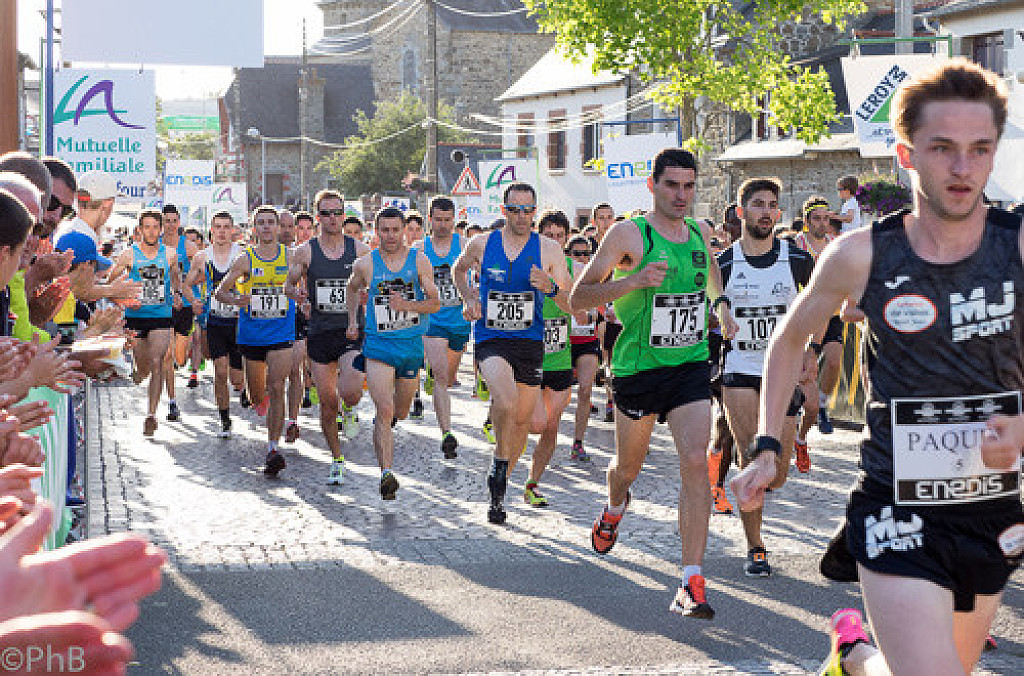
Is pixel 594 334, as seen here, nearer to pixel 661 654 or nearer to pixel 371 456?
pixel 371 456

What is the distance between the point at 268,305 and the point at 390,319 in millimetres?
2129

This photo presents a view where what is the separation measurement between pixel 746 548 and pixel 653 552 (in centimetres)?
56

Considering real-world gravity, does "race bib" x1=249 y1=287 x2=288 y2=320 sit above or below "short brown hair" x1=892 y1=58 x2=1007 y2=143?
below

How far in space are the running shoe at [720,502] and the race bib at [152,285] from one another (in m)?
6.84

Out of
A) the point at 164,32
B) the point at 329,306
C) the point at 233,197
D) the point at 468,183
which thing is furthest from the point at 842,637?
the point at 233,197

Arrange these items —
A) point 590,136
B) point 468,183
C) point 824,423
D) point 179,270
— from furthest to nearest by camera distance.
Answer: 1. point 590,136
2. point 468,183
3. point 179,270
4. point 824,423

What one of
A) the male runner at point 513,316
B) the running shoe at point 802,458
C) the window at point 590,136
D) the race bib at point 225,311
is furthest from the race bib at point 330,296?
the window at point 590,136

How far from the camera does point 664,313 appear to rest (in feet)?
23.6

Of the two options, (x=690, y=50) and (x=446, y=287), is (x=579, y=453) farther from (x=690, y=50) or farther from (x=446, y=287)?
(x=690, y=50)

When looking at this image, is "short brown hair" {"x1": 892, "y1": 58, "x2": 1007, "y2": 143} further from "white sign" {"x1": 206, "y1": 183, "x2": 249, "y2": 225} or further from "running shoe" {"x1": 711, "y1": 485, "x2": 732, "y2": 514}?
"white sign" {"x1": 206, "y1": 183, "x2": 249, "y2": 225}

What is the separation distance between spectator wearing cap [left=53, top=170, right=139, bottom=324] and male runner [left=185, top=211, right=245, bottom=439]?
2.51 m

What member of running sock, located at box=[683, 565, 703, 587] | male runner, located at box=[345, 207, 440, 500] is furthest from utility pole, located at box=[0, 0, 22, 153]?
running sock, located at box=[683, 565, 703, 587]

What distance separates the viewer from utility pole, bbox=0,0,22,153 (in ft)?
37.3

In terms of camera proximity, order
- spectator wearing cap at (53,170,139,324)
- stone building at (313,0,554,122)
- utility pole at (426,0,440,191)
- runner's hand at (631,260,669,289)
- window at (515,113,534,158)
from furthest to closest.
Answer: stone building at (313,0,554,122), window at (515,113,534,158), utility pole at (426,0,440,191), spectator wearing cap at (53,170,139,324), runner's hand at (631,260,669,289)
